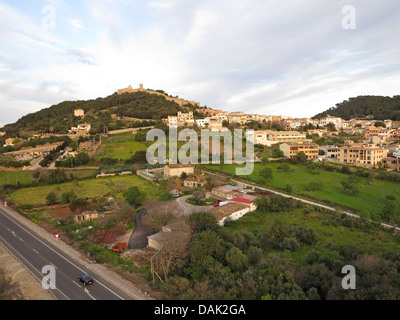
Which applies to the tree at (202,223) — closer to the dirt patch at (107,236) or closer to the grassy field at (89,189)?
the dirt patch at (107,236)

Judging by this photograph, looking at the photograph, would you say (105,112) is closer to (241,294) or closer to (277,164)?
(277,164)

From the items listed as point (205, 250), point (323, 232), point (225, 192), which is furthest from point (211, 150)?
point (205, 250)

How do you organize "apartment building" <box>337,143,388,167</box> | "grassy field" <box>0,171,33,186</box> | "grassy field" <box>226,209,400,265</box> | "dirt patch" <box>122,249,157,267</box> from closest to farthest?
"dirt patch" <box>122,249,157,267</box> < "grassy field" <box>226,209,400,265</box> < "grassy field" <box>0,171,33,186</box> < "apartment building" <box>337,143,388,167</box>

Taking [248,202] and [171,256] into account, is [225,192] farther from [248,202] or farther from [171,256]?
[171,256]

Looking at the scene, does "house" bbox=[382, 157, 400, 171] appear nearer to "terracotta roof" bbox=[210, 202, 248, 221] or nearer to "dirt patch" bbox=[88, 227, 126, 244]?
"terracotta roof" bbox=[210, 202, 248, 221]

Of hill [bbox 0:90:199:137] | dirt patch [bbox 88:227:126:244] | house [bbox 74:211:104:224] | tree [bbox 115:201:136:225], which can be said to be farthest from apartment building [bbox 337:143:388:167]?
hill [bbox 0:90:199:137]

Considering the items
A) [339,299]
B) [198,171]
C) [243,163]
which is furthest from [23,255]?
[243,163]
